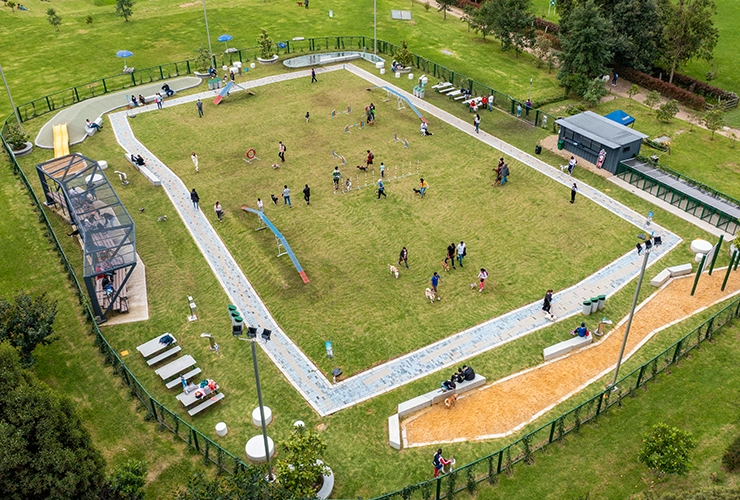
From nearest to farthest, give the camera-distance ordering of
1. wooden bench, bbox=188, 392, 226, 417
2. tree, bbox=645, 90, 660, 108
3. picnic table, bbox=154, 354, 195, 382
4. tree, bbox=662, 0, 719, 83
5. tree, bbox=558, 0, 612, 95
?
wooden bench, bbox=188, 392, 226, 417
picnic table, bbox=154, 354, 195, 382
tree, bbox=645, 90, 660, 108
tree, bbox=558, 0, 612, 95
tree, bbox=662, 0, 719, 83

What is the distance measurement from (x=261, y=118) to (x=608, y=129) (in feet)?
93.2

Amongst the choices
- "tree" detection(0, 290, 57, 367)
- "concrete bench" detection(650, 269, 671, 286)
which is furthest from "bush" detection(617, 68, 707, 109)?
"tree" detection(0, 290, 57, 367)

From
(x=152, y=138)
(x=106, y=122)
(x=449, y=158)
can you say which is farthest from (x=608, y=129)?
(x=106, y=122)

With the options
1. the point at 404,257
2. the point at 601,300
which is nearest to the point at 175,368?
the point at 404,257

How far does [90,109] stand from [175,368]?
35.7m

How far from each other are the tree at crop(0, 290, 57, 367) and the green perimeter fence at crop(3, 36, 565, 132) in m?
32.6

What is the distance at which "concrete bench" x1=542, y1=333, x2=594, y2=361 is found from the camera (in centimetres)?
2989

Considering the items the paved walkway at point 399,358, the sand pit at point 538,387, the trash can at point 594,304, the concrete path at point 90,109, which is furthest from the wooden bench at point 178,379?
the concrete path at point 90,109

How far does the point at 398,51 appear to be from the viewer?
6294 cm

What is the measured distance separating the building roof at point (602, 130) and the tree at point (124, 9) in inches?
2177

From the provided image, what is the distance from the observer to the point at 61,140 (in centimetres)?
4903

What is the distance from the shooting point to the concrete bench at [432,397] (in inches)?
1059

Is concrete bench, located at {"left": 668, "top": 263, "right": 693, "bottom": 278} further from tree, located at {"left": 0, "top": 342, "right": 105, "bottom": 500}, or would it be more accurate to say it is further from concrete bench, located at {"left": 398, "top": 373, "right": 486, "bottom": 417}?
tree, located at {"left": 0, "top": 342, "right": 105, "bottom": 500}

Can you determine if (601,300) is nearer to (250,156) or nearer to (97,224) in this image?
(250,156)
